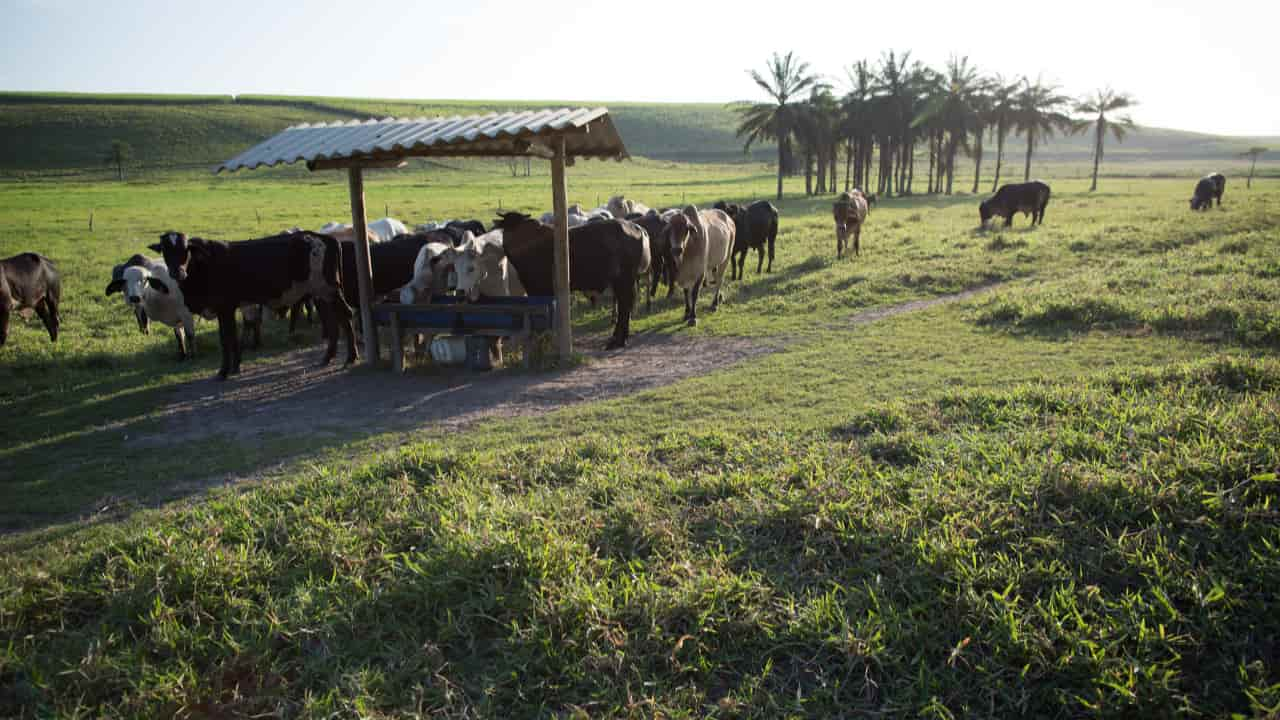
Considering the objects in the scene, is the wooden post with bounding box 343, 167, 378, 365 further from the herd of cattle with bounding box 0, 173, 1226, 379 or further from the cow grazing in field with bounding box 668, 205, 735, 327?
the cow grazing in field with bounding box 668, 205, 735, 327

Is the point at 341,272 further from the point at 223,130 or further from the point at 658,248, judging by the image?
the point at 223,130

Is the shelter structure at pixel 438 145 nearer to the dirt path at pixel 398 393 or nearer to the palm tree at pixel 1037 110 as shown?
the dirt path at pixel 398 393

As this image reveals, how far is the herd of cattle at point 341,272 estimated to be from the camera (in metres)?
9.95

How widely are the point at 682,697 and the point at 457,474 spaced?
9.04 ft

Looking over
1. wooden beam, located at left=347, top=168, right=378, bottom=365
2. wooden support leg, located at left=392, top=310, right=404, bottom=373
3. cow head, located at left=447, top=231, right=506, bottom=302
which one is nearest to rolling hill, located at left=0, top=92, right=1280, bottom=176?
wooden beam, located at left=347, top=168, right=378, bottom=365

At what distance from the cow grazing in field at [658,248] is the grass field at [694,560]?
5535mm

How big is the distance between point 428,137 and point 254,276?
338 centimetres

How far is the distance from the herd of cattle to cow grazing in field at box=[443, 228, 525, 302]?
2 centimetres

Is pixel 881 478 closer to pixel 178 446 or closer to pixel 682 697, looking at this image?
pixel 682 697

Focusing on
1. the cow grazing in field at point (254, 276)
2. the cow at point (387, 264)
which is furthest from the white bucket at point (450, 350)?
the cow at point (387, 264)

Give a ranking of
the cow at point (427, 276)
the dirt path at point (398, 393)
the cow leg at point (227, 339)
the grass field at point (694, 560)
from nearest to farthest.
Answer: the grass field at point (694, 560)
the dirt path at point (398, 393)
the cow leg at point (227, 339)
the cow at point (427, 276)

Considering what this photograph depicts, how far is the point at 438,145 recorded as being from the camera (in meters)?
9.84

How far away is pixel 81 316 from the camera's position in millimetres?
13477

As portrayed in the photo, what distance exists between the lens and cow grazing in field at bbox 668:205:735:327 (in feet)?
41.2
